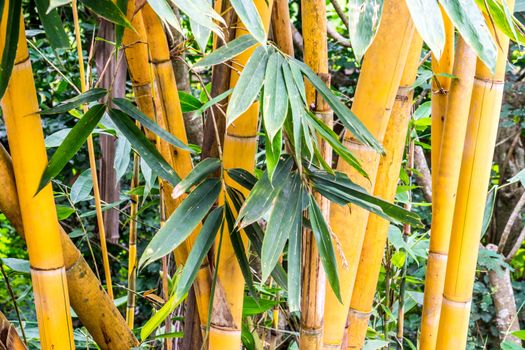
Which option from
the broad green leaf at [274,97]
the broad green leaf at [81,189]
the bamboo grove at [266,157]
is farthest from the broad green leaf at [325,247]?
the broad green leaf at [81,189]

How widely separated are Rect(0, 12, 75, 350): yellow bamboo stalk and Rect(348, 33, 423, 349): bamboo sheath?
1.06ft

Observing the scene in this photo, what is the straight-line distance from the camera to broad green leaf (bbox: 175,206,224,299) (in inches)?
21.1

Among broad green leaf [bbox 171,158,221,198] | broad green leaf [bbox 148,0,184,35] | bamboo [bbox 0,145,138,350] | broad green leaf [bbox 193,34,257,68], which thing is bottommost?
bamboo [bbox 0,145,138,350]

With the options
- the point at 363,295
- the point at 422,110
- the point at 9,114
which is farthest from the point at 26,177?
the point at 422,110

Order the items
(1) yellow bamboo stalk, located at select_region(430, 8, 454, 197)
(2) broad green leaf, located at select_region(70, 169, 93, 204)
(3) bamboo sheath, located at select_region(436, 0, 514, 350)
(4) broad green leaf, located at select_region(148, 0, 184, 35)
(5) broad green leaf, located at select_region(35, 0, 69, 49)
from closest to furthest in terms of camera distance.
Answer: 1. (4) broad green leaf, located at select_region(148, 0, 184, 35)
2. (5) broad green leaf, located at select_region(35, 0, 69, 49)
3. (3) bamboo sheath, located at select_region(436, 0, 514, 350)
4. (1) yellow bamboo stalk, located at select_region(430, 8, 454, 197)
5. (2) broad green leaf, located at select_region(70, 169, 93, 204)

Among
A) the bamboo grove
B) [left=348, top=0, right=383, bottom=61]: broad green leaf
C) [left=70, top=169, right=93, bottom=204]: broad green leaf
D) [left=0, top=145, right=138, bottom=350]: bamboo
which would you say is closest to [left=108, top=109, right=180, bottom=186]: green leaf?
the bamboo grove

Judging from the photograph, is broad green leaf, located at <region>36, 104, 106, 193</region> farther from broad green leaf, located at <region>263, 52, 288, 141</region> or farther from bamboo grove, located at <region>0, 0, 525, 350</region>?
broad green leaf, located at <region>263, 52, 288, 141</region>

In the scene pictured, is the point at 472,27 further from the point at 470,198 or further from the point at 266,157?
the point at 470,198

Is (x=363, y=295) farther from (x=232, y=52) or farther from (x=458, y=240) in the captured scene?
(x=232, y=52)

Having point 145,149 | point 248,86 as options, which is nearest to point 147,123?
point 145,149

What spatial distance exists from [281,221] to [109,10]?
21 centimetres

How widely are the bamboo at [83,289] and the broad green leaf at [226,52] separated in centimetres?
21

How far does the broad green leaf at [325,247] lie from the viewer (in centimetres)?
54

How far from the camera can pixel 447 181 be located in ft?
2.54
